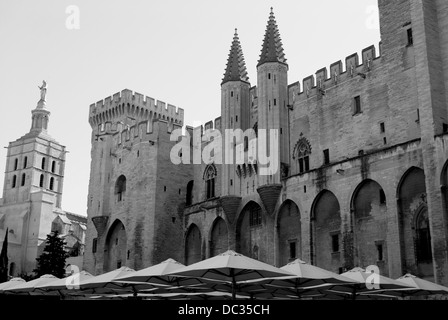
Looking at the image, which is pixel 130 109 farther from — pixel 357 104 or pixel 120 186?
pixel 357 104

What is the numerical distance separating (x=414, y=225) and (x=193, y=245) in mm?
19023

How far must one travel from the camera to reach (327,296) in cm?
2333

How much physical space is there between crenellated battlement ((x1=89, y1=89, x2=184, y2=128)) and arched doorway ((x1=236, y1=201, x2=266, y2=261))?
19.5 meters

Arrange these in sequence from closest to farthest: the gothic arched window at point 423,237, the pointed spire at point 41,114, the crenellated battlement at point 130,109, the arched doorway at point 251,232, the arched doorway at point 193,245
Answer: the gothic arched window at point 423,237
the arched doorway at point 251,232
the arched doorway at point 193,245
the crenellated battlement at point 130,109
the pointed spire at point 41,114

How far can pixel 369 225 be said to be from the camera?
30.1 meters

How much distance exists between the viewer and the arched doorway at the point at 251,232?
36.8 m

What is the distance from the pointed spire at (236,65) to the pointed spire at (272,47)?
3.06m

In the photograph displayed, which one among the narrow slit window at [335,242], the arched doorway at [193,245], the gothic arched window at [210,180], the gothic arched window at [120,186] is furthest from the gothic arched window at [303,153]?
the gothic arched window at [120,186]

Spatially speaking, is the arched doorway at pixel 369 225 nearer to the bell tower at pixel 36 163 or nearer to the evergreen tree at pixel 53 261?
the evergreen tree at pixel 53 261

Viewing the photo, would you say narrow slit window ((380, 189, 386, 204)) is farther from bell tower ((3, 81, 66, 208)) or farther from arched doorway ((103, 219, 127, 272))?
bell tower ((3, 81, 66, 208))

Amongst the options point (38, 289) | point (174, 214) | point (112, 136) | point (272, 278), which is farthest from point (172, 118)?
point (272, 278)

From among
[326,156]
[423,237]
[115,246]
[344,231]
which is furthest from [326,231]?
[115,246]

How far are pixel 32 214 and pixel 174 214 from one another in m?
36.5
